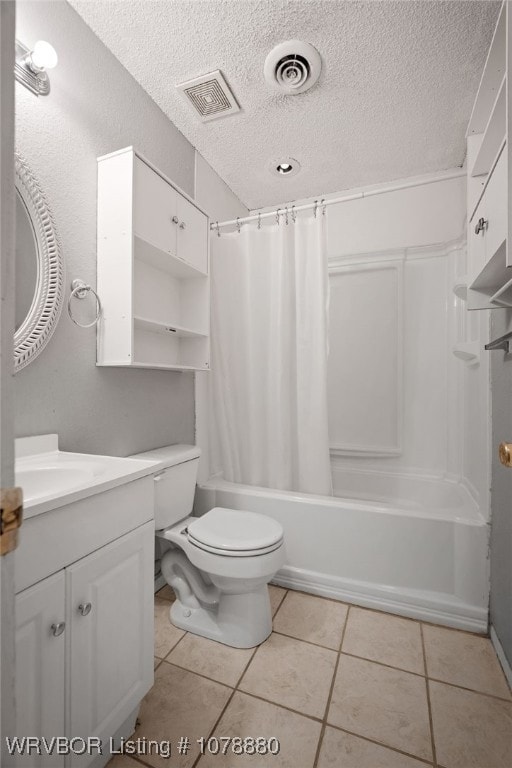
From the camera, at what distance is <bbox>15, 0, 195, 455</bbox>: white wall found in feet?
3.79

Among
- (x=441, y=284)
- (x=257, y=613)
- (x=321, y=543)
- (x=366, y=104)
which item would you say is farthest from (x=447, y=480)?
(x=366, y=104)

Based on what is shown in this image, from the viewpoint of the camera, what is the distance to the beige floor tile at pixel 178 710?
1000 millimetres

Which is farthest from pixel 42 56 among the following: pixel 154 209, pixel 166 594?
pixel 166 594

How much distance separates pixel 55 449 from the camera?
3.90ft

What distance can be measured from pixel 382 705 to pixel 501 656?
54cm

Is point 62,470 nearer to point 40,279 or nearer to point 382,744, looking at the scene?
point 40,279

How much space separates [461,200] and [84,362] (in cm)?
239

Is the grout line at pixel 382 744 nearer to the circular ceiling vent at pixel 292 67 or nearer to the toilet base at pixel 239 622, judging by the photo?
the toilet base at pixel 239 622

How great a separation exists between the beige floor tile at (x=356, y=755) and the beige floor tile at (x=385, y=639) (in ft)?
1.09

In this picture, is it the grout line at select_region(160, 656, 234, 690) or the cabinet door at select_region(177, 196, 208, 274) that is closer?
the grout line at select_region(160, 656, 234, 690)

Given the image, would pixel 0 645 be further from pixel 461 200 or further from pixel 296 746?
pixel 461 200

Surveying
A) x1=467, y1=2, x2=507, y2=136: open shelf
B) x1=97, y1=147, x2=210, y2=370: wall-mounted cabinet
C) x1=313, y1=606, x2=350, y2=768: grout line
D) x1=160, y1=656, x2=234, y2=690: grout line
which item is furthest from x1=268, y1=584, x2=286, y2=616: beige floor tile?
x1=467, y1=2, x2=507, y2=136: open shelf

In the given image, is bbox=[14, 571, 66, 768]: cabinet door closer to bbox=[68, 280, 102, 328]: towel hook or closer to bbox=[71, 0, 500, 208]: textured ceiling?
bbox=[68, 280, 102, 328]: towel hook

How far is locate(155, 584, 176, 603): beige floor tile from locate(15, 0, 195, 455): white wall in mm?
763
